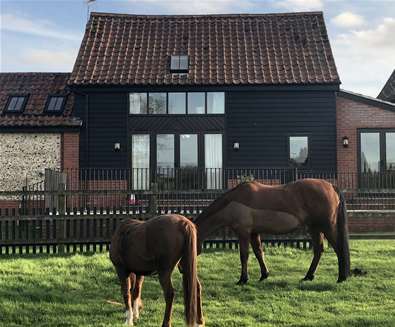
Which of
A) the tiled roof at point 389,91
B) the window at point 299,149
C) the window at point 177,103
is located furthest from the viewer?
the tiled roof at point 389,91

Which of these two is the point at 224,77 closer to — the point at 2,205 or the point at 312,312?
the point at 2,205

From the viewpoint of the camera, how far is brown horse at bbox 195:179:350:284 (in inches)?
304

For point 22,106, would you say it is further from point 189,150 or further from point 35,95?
point 189,150

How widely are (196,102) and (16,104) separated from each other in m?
7.08

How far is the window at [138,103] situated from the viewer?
17.6m

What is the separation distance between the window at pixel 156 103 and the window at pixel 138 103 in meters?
0.18

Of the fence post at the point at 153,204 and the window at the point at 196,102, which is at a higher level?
the window at the point at 196,102

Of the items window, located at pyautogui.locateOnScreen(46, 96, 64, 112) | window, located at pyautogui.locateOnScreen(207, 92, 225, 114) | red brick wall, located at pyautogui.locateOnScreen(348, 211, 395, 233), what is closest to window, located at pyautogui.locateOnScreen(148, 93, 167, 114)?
window, located at pyautogui.locateOnScreen(207, 92, 225, 114)

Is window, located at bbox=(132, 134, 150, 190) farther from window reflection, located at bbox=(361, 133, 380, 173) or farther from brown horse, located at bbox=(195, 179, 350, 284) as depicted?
brown horse, located at bbox=(195, 179, 350, 284)

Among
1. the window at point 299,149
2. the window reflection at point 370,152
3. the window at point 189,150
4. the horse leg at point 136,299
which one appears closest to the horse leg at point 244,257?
the horse leg at point 136,299

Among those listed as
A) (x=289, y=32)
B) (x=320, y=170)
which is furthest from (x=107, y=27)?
(x=320, y=170)

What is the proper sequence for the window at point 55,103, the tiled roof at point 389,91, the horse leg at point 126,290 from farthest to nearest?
the tiled roof at point 389,91 < the window at point 55,103 < the horse leg at point 126,290

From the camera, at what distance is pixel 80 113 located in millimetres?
17844

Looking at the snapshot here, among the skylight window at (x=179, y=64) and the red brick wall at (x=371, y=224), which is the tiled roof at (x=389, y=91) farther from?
the skylight window at (x=179, y=64)
